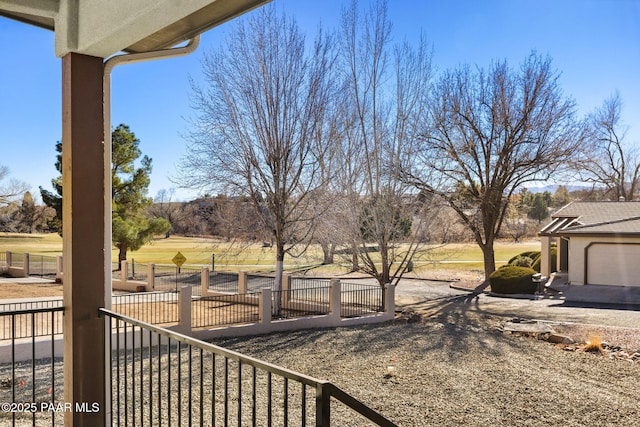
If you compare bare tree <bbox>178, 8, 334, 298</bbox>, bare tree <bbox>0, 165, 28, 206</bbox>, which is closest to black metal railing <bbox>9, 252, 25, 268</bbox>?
bare tree <bbox>0, 165, 28, 206</bbox>

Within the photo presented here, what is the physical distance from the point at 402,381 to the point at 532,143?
14.3 m

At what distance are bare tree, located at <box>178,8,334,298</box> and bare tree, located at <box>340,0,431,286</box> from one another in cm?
123

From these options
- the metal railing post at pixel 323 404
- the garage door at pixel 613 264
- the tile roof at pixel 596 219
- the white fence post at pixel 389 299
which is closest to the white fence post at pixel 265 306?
the white fence post at pixel 389 299

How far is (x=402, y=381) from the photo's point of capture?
6.77 meters

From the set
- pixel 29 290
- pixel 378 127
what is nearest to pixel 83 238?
pixel 378 127

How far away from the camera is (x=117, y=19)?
8.61 feet

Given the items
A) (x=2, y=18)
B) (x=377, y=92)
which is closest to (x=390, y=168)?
(x=377, y=92)

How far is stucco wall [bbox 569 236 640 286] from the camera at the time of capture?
55.9 feet

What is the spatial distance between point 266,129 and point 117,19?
32.6 feet

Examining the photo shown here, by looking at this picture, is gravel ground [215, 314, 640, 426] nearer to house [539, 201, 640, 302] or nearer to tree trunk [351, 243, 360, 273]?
tree trunk [351, 243, 360, 273]

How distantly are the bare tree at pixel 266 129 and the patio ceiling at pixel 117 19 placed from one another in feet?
29.6

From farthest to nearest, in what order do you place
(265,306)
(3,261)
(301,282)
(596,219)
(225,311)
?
(3,261) → (596,219) → (301,282) → (225,311) → (265,306)


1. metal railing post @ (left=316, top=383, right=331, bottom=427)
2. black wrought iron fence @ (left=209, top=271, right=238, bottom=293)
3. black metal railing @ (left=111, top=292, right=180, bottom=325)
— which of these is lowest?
black wrought iron fence @ (left=209, top=271, right=238, bottom=293)

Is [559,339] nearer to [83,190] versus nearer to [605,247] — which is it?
[83,190]
